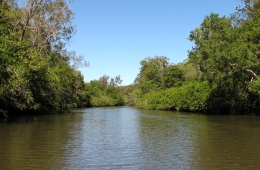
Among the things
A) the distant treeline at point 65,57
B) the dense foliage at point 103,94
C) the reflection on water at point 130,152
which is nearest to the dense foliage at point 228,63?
the distant treeline at point 65,57

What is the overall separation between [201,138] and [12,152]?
815 cm

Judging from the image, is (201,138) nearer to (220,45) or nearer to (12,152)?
(12,152)

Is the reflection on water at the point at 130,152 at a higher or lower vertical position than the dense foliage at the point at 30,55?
lower

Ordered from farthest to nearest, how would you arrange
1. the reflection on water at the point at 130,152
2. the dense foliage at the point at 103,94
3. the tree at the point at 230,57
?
the dense foliage at the point at 103,94
the tree at the point at 230,57
the reflection on water at the point at 130,152

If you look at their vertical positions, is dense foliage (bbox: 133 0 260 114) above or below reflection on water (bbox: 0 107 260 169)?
above

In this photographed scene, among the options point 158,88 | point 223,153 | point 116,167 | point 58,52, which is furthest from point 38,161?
point 158,88

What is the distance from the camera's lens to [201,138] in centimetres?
1421

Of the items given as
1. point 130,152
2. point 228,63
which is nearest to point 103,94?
point 228,63

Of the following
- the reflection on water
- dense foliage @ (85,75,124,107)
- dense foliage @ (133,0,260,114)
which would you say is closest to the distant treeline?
dense foliage @ (133,0,260,114)

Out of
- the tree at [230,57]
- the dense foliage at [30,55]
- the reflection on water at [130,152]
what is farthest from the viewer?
the tree at [230,57]

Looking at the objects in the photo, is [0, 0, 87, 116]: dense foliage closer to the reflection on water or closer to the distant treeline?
the distant treeline

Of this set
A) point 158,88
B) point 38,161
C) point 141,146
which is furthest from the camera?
point 158,88

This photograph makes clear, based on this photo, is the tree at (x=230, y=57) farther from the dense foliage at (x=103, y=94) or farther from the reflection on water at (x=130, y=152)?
the dense foliage at (x=103, y=94)

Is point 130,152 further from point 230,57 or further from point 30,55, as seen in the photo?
point 230,57
